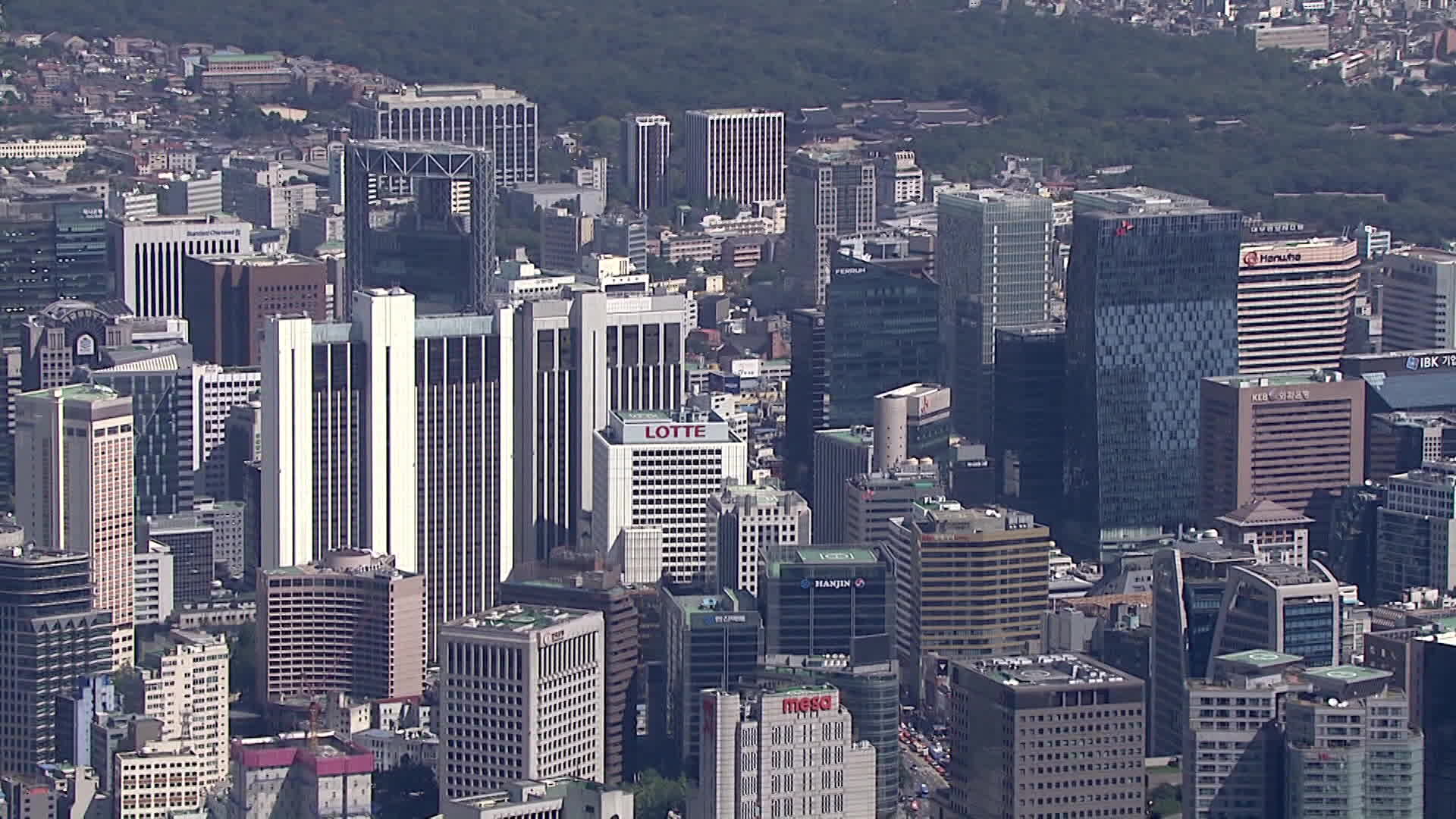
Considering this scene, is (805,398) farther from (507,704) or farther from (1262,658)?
(507,704)

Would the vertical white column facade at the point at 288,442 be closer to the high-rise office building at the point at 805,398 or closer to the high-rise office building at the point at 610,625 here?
the high-rise office building at the point at 610,625

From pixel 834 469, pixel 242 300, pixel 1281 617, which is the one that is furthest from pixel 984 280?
pixel 1281 617

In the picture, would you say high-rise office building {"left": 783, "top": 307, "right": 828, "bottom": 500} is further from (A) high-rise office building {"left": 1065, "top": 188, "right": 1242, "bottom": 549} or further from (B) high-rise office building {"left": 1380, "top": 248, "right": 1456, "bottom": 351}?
(B) high-rise office building {"left": 1380, "top": 248, "right": 1456, "bottom": 351}

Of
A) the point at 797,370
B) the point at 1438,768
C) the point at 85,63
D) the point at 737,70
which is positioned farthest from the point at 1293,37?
the point at 1438,768

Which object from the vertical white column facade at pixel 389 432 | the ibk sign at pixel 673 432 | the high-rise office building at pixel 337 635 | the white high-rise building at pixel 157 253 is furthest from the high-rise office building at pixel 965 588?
the white high-rise building at pixel 157 253

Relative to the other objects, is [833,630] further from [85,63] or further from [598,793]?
[85,63]

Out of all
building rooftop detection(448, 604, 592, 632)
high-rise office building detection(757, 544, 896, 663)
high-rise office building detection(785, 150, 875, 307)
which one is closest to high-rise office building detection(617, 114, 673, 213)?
high-rise office building detection(785, 150, 875, 307)
